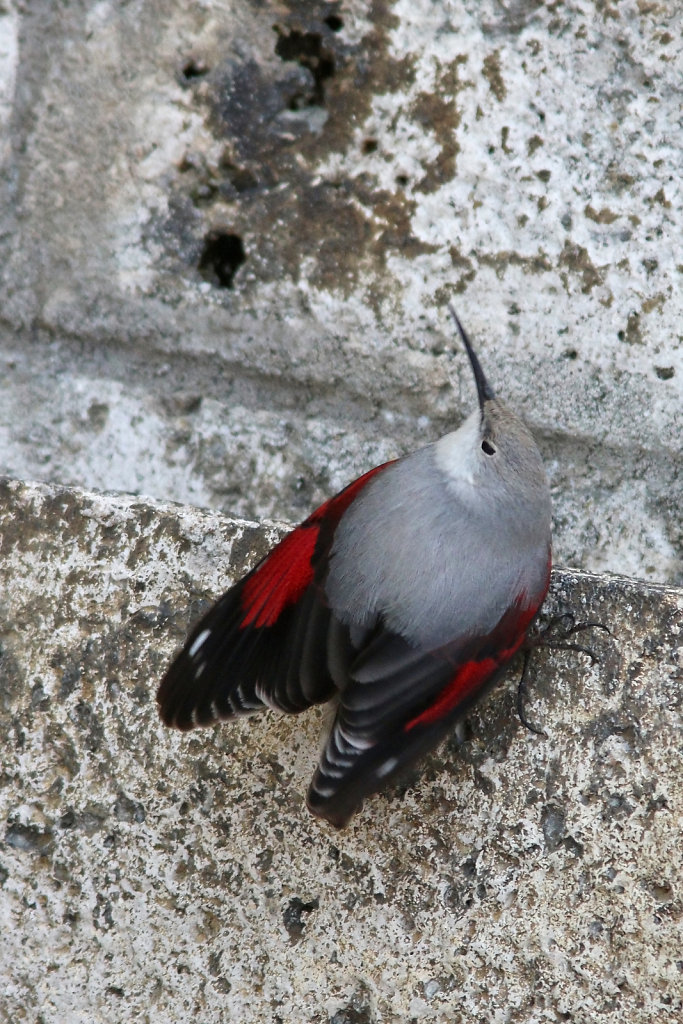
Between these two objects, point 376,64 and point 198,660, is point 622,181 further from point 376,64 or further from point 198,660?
point 198,660

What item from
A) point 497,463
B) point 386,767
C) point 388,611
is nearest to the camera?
point 386,767

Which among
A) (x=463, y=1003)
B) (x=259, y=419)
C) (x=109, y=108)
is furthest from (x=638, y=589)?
(x=109, y=108)

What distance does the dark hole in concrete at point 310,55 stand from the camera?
1.46 m

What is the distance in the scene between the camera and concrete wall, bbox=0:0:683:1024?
1.12 m

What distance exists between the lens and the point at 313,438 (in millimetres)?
1497

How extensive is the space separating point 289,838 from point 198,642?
239 millimetres

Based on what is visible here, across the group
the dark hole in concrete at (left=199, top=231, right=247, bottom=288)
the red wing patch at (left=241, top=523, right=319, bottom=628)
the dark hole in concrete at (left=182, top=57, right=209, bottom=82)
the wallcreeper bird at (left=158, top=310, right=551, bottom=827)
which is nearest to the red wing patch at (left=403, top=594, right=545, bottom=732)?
the wallcreeper bird at (left=158, top=310, right=551, bottom=827)

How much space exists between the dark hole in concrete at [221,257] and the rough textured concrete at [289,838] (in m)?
0.43

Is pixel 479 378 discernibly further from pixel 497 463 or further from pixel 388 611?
pixel 388 611

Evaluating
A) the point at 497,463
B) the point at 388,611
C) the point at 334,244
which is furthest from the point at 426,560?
the point at 334,244

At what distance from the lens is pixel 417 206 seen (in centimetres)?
146

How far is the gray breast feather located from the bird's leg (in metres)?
0.05

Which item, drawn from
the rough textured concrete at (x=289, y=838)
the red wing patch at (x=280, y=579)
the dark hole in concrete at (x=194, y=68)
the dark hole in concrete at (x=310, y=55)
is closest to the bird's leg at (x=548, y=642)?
the rough textured concrete at (x=289, y=838)

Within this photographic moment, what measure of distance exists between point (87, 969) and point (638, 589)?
75 centimetres
